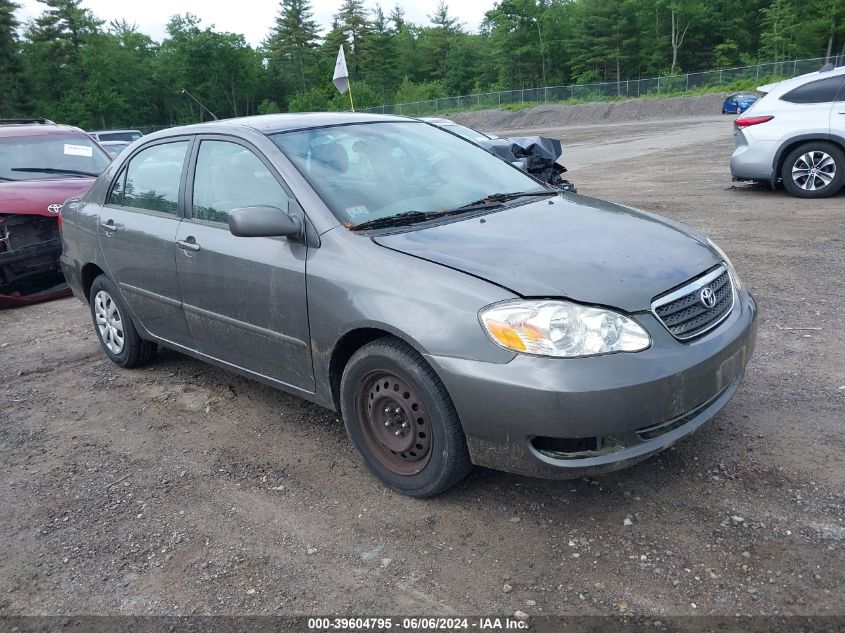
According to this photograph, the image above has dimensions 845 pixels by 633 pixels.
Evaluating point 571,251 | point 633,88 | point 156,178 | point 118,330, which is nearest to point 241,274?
point 156,178

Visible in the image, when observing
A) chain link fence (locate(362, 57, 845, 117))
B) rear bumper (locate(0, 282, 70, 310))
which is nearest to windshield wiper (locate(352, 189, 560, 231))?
rear bumper (locate(0, 282, 70, 310))

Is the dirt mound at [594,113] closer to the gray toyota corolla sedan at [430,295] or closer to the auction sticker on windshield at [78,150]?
the auction sticker on windshield at [78,150]

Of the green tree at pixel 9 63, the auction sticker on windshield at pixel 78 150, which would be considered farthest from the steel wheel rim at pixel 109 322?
the green tree at pixel 9 63

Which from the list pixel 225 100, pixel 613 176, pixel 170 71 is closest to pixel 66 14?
pixel 170 71

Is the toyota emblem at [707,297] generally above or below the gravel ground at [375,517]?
above

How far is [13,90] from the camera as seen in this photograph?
65.7 meters

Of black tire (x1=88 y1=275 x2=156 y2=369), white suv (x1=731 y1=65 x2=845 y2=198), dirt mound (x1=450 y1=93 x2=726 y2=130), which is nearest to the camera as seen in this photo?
black tire (x1=88 y1=275 x2=156 y2=369)

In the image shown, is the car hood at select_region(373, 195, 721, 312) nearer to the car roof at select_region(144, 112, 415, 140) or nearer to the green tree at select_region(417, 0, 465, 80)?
the car roof at select_region(144, 112, 415, 140)

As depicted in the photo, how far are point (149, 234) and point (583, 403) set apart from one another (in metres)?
2.99

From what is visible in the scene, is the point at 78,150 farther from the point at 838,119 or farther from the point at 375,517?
the point at 838,119

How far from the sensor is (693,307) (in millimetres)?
3039

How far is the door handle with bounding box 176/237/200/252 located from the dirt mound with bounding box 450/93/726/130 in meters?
44.7

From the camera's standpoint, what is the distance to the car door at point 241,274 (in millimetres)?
3551

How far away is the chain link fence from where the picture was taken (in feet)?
150
